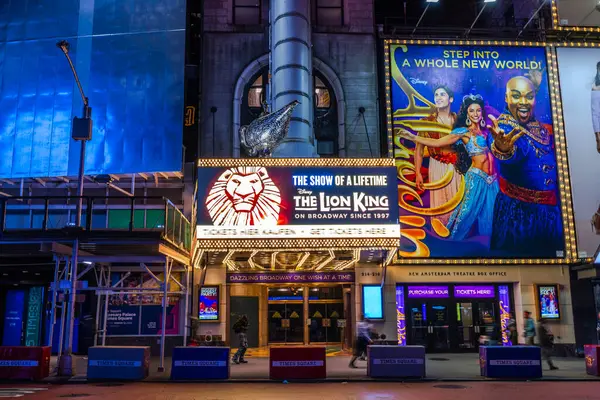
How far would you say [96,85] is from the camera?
2681 cm

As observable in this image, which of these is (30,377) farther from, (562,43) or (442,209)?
(562,43)

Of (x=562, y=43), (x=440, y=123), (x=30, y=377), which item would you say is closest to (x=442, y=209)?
(x=440, y=123)

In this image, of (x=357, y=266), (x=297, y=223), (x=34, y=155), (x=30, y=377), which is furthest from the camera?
(x=34, y=155)

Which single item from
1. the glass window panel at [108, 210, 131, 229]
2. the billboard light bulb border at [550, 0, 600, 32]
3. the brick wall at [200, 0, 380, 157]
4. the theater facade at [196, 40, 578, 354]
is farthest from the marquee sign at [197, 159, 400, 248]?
the billboard light bulb border at [550, 0, 600, 32]

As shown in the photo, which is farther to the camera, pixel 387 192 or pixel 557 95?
pixel 557 95

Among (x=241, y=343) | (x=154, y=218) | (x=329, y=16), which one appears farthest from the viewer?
(x=329, y=16)

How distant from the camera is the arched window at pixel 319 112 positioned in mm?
26672

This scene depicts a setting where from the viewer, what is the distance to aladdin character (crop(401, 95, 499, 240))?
967 inches

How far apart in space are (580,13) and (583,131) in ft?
20.3

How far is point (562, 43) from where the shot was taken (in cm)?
2652

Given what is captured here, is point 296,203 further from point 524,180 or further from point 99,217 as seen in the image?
point 524,180

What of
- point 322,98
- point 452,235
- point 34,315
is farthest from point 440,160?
point 34,315

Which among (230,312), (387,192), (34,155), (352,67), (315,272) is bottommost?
(230,312)

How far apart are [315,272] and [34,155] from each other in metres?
14.2
